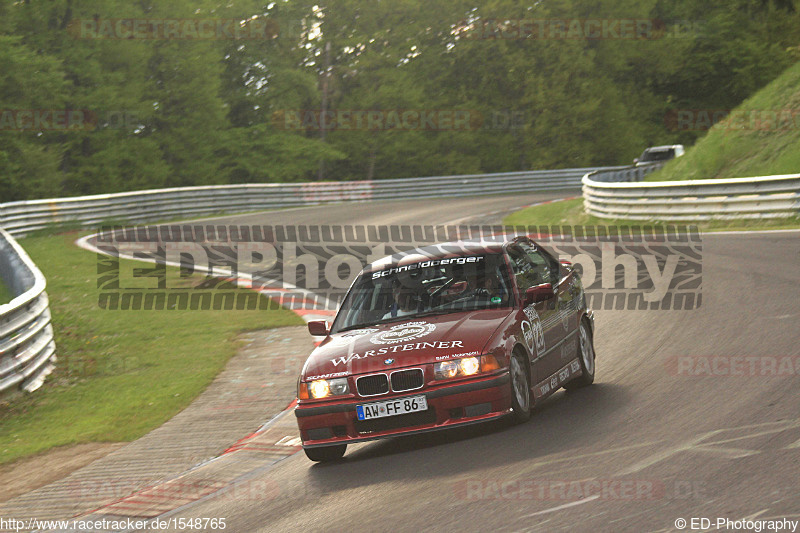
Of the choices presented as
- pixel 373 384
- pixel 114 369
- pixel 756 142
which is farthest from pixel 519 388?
pixel 756 142

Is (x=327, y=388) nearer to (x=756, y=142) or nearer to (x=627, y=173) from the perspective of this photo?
(x=756, y=142)

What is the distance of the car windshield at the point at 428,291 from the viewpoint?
8141 millimetres

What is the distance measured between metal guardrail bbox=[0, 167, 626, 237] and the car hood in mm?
22287

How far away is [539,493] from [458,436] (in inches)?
Result: 76.9

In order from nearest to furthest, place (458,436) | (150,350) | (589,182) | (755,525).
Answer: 1. (755,525)
2. (458,436)
3. (150,350)
4. (589,182)

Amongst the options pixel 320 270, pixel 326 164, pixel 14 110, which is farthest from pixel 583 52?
pixel 320 270

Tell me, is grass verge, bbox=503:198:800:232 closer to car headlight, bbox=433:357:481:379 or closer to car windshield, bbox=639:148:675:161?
car windshield, bbox=639:148:675:161

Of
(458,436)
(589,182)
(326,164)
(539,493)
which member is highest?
(539,493)

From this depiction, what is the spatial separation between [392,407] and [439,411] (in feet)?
1.10

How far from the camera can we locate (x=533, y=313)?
806 centimetres

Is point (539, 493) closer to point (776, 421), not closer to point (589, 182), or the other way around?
point (776, 421)

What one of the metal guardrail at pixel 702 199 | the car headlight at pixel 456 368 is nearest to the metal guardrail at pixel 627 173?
the metal guardrail at pixel 702 199

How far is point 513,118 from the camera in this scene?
65.7 metres

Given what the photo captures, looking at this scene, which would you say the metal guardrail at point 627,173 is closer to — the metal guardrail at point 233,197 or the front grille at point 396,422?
the metal guardrail at point 233,197
